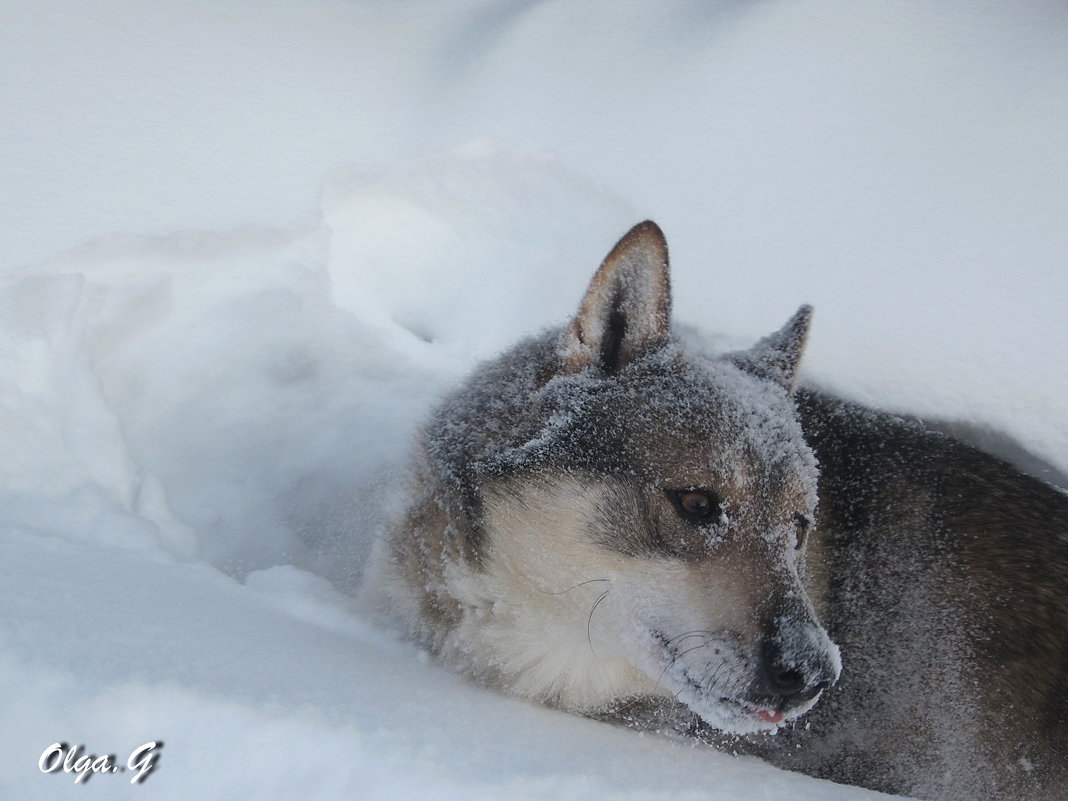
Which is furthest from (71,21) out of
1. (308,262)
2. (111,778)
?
(111,778)

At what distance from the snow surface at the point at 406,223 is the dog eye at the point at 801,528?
3.46 feet

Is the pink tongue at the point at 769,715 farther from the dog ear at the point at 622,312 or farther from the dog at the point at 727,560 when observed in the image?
the dog ear at the point at 622,312

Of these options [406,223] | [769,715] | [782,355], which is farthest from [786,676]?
[406,223]

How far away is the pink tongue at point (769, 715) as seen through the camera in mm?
1881

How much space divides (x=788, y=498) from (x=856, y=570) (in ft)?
1.75

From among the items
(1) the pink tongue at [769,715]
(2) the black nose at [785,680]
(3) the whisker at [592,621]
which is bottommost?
(3) the whisker at [592,621]

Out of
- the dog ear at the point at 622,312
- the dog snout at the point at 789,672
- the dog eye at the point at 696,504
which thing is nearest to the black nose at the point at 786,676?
the dog snout at the point at 789,672

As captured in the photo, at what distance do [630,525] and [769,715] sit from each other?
1.73 ft

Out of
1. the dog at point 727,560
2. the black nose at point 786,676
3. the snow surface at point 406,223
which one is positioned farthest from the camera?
the snow surface at point 406,223

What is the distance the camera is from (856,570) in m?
2.47

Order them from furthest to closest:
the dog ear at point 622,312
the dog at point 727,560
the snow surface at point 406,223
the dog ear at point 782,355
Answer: the snow surface at point 406,223, the dog ear at point 782,355, the dog ear at point 622,312, the dog at point 727,560

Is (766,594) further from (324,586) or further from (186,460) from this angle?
(186,460)

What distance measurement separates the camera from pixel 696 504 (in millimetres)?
2039

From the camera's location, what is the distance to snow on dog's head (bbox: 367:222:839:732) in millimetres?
1920
